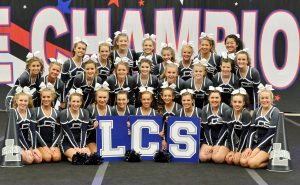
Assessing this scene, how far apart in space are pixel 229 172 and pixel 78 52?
2.65 m

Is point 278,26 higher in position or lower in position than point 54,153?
higher

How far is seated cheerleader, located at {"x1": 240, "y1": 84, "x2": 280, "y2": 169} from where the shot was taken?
16.9ft

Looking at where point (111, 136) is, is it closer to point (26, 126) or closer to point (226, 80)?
point (26, 126)

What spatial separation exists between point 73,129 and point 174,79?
58.5 inches

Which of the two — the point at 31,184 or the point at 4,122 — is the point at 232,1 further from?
the point at 31,184

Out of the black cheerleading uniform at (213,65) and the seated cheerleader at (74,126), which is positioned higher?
the black cheerleading uniform at (213,65)

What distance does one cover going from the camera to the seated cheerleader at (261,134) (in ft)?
16.9

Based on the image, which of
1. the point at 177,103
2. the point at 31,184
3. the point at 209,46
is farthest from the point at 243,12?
the point at 31,184

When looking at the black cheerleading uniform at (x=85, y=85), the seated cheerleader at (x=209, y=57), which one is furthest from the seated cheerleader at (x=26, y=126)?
the seated cheerleader at (x=209, y=57)

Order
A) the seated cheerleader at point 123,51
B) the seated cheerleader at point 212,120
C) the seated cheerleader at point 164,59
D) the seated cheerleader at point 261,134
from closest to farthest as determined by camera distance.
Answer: the seated cheerleader at point 261,134 < the seated cheerleader at point 212,120 < the seated cheerleader at point 164,59 < the seated cheerleader at point 123,51

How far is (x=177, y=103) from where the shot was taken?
602 cm

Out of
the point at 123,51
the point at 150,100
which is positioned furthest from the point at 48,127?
the point at 123,51

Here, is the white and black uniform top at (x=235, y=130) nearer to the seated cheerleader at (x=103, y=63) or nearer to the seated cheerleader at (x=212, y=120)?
the seated cheerleader at (x=212, y=120)

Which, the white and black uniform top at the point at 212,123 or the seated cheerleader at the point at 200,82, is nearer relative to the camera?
the white and black uniform top at the point at 212,123
